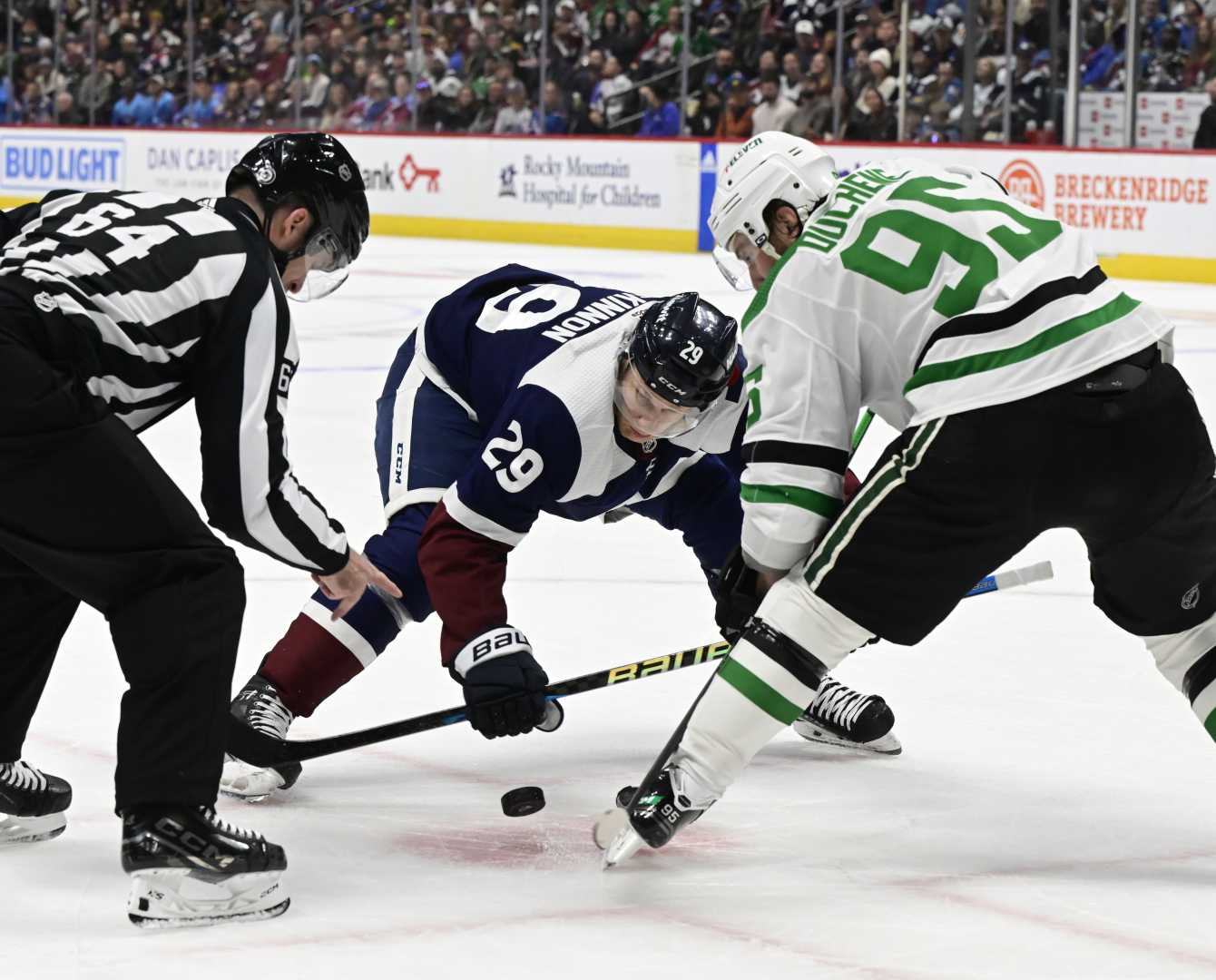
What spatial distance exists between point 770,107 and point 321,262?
11.1 metres

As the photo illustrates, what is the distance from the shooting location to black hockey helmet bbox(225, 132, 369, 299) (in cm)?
255

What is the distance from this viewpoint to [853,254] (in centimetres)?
241

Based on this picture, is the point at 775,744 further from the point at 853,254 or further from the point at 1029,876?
the point at 853,254

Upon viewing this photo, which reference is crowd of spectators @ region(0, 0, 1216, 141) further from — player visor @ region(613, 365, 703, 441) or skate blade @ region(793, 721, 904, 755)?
player visor @ region(613, 365, 703, 441)

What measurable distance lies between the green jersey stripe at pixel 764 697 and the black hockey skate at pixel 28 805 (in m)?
1.00

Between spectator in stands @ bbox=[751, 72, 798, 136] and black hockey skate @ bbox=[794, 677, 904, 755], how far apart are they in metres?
10.4

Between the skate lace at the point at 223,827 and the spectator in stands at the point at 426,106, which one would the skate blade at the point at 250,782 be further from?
the spectator in stands at the point at 426,106

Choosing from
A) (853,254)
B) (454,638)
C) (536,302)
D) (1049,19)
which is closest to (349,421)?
(536,302)

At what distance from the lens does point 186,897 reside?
2295 millimetres

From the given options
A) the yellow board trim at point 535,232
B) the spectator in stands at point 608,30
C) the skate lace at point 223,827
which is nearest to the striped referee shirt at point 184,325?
the skate lace at point 223,827

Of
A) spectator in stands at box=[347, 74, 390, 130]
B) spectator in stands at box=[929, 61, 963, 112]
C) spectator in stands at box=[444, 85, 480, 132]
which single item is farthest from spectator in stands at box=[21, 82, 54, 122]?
spectator in stands at box=[929, 61, 963, 112]

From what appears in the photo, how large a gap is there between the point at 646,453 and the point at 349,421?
3.85 metres

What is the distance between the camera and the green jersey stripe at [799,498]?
243cm

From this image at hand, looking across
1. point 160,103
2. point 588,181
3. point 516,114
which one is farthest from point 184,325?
point 160,103
